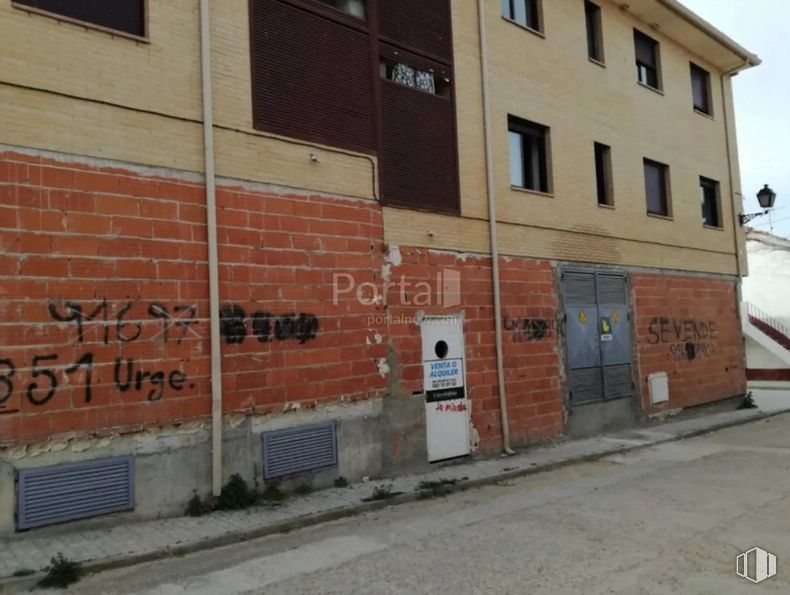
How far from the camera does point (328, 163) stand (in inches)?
329

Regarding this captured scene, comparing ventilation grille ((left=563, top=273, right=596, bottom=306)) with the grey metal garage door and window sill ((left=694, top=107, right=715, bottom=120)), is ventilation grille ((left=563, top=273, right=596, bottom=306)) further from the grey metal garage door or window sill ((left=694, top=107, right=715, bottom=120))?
window sill ((left=694, top=107, right=715, bottom=120))

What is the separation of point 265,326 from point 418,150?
12.3 feet

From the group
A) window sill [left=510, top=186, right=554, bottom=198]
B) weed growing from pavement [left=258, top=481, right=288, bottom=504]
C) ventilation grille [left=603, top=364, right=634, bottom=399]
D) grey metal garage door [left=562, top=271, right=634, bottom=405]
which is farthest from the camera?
ventilation grille [left=603, top=364, right=634, bottom=399]

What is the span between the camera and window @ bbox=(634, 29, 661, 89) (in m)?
14.9

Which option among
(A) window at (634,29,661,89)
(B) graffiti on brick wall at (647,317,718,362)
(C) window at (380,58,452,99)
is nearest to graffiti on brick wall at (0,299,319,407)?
(C) window at (380,58,452,99)

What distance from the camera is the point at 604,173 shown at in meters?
13.5

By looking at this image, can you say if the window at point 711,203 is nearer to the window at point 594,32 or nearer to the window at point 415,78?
the window at point 594,32

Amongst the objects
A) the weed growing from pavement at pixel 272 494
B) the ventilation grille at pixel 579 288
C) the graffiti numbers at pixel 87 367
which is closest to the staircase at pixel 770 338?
the ventilation grille at pixel 579 288

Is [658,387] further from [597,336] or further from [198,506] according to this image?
[198,506]

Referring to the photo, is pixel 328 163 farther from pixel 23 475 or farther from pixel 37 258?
pixel 23 475

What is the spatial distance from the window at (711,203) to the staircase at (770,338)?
22.6 ft

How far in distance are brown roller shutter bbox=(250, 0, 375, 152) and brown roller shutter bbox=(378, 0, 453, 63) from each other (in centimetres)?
60

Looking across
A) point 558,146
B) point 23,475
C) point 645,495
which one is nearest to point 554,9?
point 558,146

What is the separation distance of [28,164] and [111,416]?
254 cm
